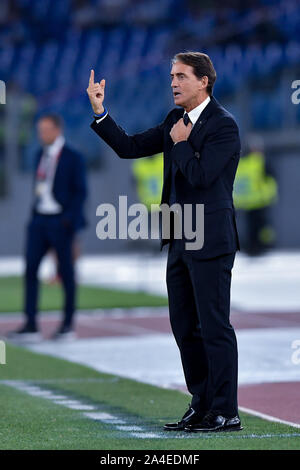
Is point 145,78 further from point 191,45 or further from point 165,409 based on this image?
point 165,409

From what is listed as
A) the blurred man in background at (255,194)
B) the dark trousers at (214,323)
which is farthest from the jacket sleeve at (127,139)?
the blurred man in background at (255,194)

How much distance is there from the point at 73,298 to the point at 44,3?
54.0 feet

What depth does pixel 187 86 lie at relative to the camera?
6.61m

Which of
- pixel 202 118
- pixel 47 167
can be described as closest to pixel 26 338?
pixel 47 167

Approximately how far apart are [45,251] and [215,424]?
234 inches

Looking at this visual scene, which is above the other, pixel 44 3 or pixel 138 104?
pixel 44 3

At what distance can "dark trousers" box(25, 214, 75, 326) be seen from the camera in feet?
39.8

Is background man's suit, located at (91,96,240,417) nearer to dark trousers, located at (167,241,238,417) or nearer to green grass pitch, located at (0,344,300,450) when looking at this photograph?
dark trousers, located at (167,241,238,417)

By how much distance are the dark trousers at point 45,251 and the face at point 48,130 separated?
72 cm

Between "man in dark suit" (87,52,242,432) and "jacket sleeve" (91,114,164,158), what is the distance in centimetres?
1

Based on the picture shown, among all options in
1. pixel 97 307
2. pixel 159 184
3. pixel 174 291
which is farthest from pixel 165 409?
pixel 159 184

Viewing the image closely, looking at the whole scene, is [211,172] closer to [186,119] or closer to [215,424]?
[186,119]

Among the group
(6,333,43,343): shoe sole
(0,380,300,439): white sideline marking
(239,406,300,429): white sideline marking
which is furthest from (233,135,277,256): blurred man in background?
(239,406,300,429): white sideline marking

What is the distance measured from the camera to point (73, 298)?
12430 millimetres
